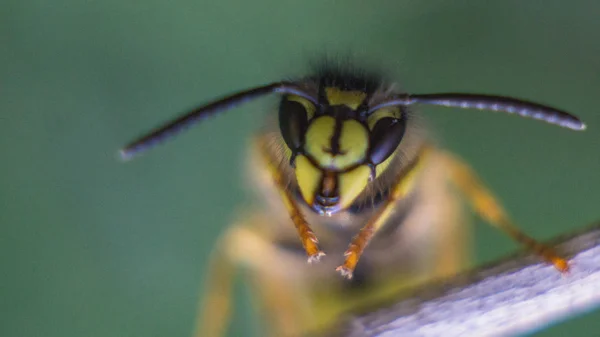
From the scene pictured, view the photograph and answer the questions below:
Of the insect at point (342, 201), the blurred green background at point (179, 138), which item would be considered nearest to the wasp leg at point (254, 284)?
the insect at point (342, 201)

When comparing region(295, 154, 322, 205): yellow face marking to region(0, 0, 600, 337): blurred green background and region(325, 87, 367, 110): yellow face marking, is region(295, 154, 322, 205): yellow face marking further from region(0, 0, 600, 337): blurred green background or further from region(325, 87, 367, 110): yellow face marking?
region(0, 0, 600, 337): blurred green background

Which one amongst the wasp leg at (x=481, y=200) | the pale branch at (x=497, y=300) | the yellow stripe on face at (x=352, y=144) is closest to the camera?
the pale branch at (x=497, y=300)

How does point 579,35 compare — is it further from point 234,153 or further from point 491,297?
point 491,297

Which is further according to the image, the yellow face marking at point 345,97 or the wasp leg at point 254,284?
the wasp leg at point 254,284

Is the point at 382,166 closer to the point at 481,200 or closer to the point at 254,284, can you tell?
the point at 481,200

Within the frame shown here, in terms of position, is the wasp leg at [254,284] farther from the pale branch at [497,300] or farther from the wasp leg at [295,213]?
the pale branch at [497,300]

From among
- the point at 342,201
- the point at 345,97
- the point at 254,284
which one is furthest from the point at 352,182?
the point at 254,284
